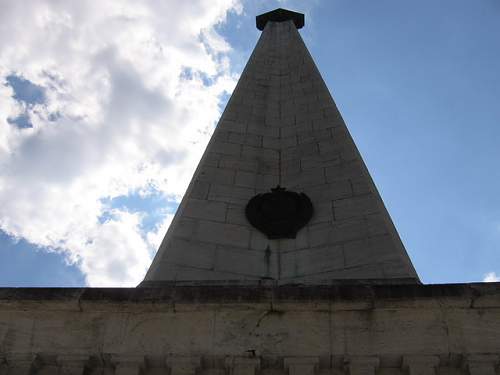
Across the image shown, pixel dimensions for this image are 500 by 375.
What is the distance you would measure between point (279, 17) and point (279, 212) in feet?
44.6

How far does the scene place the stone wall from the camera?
7988mm

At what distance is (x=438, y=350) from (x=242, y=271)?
3805 millimetres

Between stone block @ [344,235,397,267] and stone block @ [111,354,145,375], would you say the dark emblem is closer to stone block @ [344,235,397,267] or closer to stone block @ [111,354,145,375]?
stone block @ [344,235,397,267]

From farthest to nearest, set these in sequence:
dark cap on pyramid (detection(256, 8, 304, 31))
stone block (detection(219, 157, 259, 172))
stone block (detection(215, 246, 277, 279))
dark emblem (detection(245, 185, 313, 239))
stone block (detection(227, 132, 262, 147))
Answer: dark cap on pyramid (detection(256, 8, 304, 31)), stone block (detection(227, 132, 262, 147)), stone block (detection(219, 157, 259, 172)), dark emblem (detection(245, 185, 313, 239)), stone block (detection(215, 246, 277, 279))

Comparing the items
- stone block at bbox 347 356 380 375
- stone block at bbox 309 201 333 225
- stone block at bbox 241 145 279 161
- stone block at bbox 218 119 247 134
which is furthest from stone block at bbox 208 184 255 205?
stone block at bbox 347 356 380 375

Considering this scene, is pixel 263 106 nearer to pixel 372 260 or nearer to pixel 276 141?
pixel 276 141

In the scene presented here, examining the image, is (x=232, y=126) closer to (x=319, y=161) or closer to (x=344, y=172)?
(x=319, y=161)

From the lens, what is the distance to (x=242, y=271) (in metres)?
11.1

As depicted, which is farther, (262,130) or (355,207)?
(262,130)

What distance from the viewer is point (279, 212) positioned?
12.3 metres

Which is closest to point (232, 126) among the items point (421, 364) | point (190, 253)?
point (190, 253)

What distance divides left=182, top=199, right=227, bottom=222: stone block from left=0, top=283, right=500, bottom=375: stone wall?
3.67 metres

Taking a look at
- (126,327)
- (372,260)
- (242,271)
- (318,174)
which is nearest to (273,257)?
(242,271)

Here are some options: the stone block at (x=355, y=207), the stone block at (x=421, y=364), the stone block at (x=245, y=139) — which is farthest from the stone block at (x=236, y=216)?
the stone block at (x=421, y=364)
